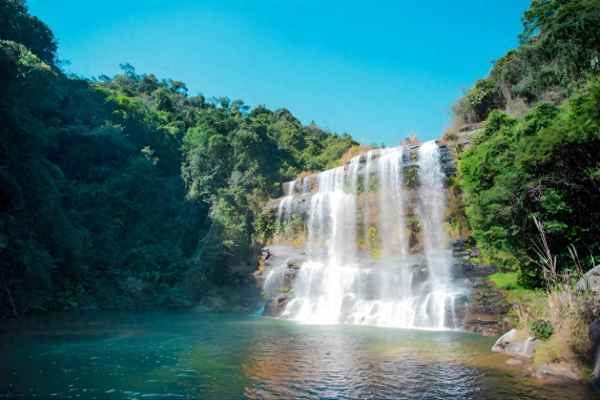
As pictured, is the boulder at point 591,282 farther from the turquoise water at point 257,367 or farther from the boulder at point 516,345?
the turquoise water at point 257,367

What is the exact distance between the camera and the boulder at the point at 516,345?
7.86m

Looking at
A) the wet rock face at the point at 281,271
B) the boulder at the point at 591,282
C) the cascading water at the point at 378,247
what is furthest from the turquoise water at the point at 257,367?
the wet rock face at the point at 281,271

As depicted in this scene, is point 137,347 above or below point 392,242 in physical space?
below

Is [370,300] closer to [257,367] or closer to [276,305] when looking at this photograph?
[276,305]

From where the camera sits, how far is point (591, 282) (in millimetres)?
7473

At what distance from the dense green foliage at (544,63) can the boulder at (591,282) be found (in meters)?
12.5

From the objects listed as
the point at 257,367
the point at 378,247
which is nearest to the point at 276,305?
the point at 378,247

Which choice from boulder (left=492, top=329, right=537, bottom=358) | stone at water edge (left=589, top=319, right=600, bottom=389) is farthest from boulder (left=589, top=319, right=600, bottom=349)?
boulder (left=492, top=329, right=537, bottom=358)

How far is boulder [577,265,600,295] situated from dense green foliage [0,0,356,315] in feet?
54.7

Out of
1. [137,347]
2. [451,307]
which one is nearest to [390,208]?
[451,307]

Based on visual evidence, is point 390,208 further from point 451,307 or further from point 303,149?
point 303,149

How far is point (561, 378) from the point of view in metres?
6.17

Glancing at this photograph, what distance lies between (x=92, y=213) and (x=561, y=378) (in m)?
25.6

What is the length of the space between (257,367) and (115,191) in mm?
22979
